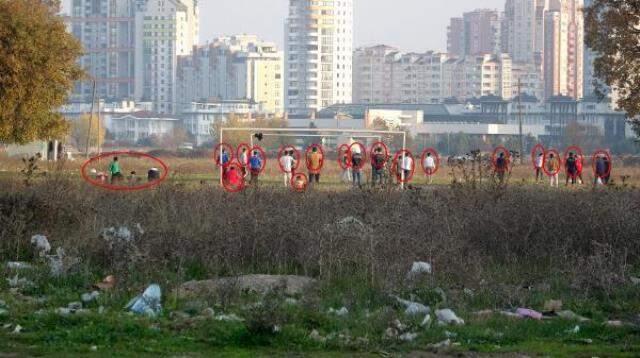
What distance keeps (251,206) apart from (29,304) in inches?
257

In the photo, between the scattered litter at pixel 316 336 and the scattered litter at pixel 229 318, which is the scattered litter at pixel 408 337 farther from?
the scattered litter at pixel 229 318

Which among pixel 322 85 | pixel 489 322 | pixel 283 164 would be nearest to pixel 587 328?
pixel 489 322

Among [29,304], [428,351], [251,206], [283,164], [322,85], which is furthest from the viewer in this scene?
[322,85]

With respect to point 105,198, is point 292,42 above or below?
above

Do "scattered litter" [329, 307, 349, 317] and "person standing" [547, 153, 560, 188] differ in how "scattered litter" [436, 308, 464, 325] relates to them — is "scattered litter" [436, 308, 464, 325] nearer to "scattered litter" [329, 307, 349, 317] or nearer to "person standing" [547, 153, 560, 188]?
"scattered litter" [329, 307, 349, 317]

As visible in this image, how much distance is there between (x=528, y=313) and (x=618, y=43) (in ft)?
63.0

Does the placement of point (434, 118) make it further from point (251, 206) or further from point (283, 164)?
point (251, 206)

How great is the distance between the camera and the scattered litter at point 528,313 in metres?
12.2

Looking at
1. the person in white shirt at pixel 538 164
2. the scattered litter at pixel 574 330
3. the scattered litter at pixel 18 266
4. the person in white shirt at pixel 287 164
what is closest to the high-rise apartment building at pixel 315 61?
the person in white shirt at pixel 538 164

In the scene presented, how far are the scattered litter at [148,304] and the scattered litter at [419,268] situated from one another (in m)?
3.03

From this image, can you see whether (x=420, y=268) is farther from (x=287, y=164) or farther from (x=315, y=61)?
(x=315, y=61)

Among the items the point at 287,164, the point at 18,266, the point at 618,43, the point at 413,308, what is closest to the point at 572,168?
the point at 618,43

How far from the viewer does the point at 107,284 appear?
44.5 ft

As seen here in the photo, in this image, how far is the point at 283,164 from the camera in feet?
119
